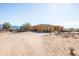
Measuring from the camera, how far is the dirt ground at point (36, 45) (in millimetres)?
1585

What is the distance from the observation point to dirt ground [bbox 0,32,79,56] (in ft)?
5.20

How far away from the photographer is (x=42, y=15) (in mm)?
1628

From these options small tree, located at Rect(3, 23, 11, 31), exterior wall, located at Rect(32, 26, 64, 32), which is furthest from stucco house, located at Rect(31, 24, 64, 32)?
small tree, located at Rect(3, 23, 11, 31)

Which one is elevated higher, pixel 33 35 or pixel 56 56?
pixel 33 35

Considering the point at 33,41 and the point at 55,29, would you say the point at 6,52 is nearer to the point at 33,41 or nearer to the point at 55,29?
the point at 33,41

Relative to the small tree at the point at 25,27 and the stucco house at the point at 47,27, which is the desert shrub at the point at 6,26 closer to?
the small tree at the point at 25,27

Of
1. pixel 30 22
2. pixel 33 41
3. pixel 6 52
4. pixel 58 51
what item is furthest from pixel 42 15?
pixel 6 52

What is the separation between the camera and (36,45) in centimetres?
161

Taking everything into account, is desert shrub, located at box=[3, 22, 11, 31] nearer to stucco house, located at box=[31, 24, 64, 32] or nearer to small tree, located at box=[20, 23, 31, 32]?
small tree, located at box=[20, 23, 31, 32]

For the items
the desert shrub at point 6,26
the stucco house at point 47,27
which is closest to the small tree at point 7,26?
the desert shrub at point 6,26

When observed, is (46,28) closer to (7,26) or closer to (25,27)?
(25,27)

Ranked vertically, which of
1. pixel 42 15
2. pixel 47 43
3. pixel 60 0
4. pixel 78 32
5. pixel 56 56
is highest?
pixel 60 0

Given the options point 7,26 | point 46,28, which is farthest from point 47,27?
point 7,26

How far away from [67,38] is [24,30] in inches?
17.2
